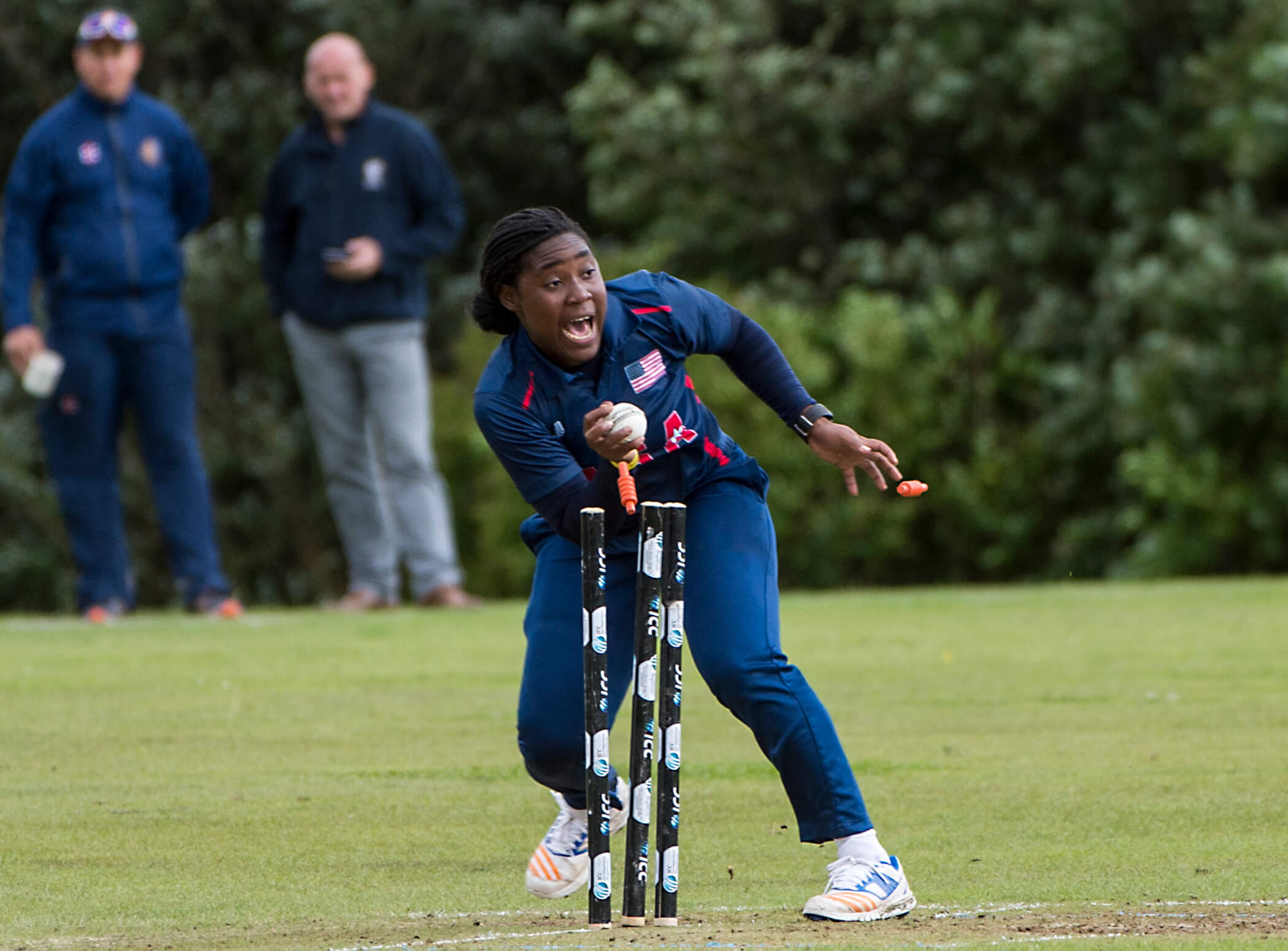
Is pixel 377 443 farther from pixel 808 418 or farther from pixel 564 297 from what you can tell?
pixel 564 297

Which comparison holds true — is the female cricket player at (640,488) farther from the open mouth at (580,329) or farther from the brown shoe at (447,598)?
the brown shoe at (447,598)

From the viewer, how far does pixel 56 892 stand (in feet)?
16.8

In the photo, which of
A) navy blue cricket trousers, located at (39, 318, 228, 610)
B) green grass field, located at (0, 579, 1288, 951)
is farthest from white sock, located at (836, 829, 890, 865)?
navy blue cricket trousers, located at (39, 318, 228, 610)

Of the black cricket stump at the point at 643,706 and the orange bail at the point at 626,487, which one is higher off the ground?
the orange bail at the point at 626,487

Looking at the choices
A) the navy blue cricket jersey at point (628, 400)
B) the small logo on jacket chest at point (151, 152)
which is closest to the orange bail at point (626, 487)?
the navy blue cricket jersey at point (628, 400)

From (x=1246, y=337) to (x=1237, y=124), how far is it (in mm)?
1647

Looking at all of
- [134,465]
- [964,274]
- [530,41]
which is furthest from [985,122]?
[134,465]

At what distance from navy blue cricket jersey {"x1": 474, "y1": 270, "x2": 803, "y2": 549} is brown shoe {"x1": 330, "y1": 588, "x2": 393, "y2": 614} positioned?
6779mm

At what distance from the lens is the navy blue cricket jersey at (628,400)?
5.07 m

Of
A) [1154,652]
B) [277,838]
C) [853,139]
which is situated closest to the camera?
[277,838]

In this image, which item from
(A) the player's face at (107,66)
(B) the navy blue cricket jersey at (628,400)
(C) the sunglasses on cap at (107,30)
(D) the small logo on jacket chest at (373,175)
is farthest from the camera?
(D) the small logo on jacket chest at (373,175)

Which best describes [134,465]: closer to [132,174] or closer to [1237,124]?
[132,174]

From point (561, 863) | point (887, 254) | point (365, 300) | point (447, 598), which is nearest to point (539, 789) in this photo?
point (561, 863)

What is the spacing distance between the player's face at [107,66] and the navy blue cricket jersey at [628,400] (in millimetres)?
6530
